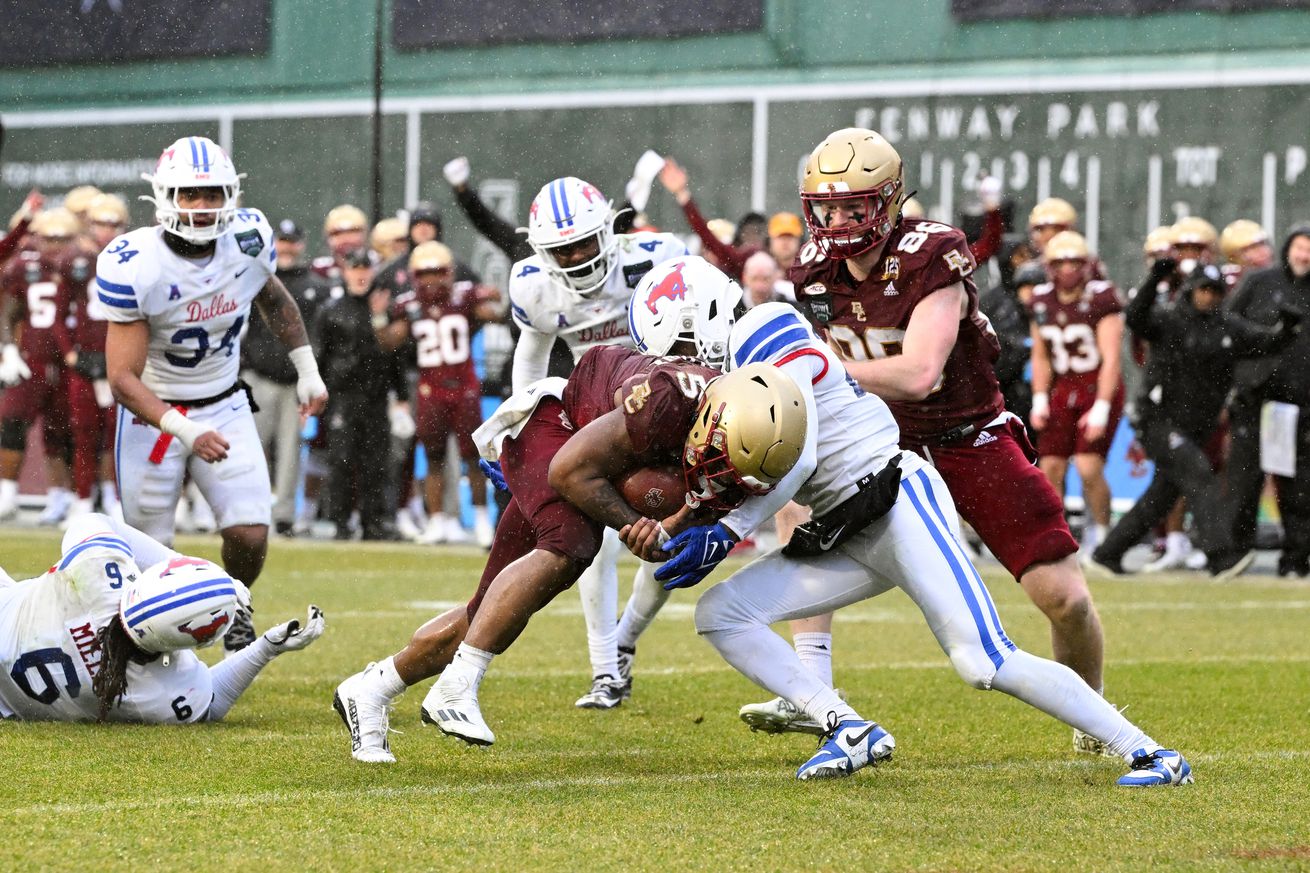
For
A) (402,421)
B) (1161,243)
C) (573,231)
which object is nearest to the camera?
(573,231)

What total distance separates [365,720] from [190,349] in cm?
210

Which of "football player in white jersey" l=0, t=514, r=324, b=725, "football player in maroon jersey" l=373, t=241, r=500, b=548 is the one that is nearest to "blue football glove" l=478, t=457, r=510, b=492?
"football player in white jersey" l=0, t=514, r=324, b=725

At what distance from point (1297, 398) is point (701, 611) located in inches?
263

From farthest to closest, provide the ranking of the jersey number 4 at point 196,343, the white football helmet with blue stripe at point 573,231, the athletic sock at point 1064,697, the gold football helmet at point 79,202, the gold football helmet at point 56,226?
the gold football helmet at point 79,202 → the gold football helmet at point 56,226 → the jersey number 4 at point 196,343 → the white football helmet with blue stripe at point 573,231 → the athletic sock at point 1064,697

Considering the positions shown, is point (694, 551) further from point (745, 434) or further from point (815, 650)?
point (815, 650)

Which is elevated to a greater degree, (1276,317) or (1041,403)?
(1276,317)

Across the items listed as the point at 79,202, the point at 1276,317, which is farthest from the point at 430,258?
the point at 1276,317

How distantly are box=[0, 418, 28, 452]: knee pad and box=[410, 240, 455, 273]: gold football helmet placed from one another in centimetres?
290

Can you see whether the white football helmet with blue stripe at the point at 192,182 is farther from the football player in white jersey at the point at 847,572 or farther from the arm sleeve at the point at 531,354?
the football player in white jersey at the point at 847,572

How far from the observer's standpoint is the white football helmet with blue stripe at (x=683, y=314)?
4.72 meters

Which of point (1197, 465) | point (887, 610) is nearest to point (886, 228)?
point (887, 610)

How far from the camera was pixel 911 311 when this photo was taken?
16.2 ft

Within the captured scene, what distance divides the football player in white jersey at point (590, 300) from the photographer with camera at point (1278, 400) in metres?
5.12

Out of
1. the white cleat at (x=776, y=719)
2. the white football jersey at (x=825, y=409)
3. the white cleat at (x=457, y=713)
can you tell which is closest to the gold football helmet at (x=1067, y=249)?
the white cleat at (x=776, y=719)
